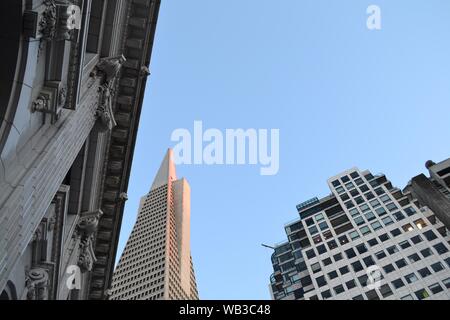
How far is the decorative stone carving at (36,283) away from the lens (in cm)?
1288

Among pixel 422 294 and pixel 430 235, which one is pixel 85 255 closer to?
pixel 422 294

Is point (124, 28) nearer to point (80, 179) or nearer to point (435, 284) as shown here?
point (80, 179)

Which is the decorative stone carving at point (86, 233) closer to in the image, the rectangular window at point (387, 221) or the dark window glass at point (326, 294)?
the dark window glass at point (326, 294)

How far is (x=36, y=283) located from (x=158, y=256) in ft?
471

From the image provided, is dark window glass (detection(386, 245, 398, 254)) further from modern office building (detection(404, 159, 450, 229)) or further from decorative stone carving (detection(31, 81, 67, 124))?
decorative stone carving (detection(31, 81, 67, 124))

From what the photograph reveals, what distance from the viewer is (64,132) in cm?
1352

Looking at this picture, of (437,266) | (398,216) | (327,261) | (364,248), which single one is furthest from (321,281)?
(398,216)

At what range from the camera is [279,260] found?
8244 cm

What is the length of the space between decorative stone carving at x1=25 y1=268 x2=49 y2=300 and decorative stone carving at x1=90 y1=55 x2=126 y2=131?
889 cm

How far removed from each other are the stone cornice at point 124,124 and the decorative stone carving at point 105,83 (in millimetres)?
2737

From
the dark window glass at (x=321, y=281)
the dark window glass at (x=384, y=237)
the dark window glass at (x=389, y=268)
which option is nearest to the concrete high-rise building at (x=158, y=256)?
the dark window glass at (x=321, y=281)

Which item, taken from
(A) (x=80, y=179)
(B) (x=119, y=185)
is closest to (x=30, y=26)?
(A) (x=80, y=179)

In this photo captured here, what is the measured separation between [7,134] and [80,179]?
35.2 feet

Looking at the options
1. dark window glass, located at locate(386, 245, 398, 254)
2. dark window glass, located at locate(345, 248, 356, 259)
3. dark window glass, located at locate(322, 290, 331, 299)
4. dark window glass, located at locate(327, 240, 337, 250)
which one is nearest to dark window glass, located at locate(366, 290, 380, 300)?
dark window glass, located at locate(322, 290, 331, 299)
